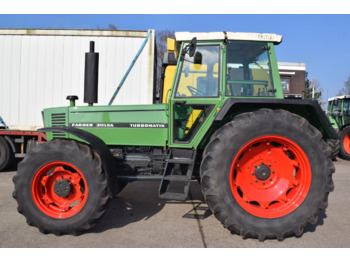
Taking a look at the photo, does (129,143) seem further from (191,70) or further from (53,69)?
Result: (53,69)

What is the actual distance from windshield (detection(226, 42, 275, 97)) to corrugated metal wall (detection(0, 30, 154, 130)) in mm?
3236

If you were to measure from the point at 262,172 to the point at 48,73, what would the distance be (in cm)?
541

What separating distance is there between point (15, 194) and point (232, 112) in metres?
2.59

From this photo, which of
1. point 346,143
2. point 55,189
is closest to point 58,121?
point 55,189

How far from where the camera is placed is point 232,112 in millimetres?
3029

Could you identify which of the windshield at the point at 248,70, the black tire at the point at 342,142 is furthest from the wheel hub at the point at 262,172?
the black tire at the point at 342,142

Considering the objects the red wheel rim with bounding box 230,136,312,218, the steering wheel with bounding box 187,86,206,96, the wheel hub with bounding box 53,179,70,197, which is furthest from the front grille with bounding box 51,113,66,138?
the red wheel rim with bounding box 230,136,312,218

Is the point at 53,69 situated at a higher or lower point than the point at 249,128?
higher

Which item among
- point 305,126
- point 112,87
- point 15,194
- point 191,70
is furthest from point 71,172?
point 112,87

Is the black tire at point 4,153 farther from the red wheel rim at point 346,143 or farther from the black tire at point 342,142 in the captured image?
the red wheel rim at point 346,143

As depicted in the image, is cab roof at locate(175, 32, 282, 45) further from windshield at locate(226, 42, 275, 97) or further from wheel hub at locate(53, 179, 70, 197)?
wheel hub at locate(53, 179, 70, 197)

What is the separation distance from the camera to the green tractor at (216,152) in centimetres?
272

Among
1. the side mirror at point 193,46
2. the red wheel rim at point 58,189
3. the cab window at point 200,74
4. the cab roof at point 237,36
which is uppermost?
the cab roof at point 237,36

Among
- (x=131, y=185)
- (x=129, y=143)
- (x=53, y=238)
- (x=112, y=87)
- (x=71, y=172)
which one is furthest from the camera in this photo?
(x=112, y=87)
